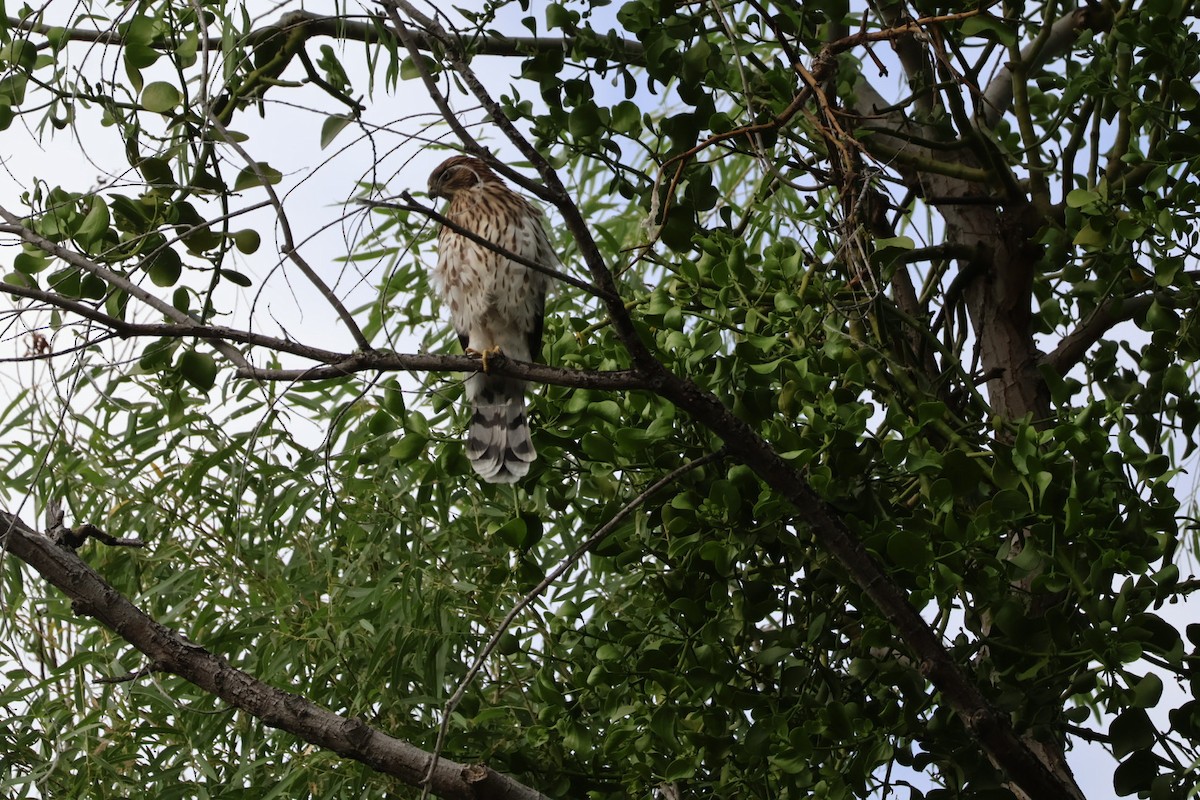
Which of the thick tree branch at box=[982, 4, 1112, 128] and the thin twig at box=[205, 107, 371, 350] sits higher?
the thick tree branch at box=[982, 4, 1112, 128]

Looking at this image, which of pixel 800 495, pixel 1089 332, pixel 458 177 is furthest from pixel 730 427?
pixel 458 177

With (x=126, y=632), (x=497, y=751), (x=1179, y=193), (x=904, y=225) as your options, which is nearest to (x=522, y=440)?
(x=497, y=751)

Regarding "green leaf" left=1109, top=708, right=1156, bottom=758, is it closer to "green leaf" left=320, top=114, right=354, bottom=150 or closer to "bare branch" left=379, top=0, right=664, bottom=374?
"bare branch" left=379, top=0, right=664, bottom=374

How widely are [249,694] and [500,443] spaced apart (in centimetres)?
49

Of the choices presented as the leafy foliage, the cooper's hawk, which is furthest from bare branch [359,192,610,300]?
the cooper's hawk

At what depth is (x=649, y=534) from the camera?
1.71 metres

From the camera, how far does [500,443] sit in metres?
1.94

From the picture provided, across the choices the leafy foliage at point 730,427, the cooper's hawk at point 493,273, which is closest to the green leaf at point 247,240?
the leafy foliage at point 730,427

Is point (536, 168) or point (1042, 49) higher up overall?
point (1042, 49)

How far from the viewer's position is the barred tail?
5.98 feet

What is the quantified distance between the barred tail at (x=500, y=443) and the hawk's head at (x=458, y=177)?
127 cm

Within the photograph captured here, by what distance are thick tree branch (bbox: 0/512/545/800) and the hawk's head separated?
1621mm

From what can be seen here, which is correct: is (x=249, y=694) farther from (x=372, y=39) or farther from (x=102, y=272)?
(x=372, y=39)

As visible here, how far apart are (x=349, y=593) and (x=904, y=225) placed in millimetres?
1082
